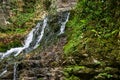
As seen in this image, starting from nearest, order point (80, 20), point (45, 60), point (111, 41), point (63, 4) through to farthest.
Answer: point (111, 41) → point (45, 60) → point (80, 20) → point (63, 4)

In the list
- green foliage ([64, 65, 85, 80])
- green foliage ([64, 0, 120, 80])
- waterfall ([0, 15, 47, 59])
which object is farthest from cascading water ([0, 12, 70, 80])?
green foliage ([64, 65, 85, 80])

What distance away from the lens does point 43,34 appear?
15078mm

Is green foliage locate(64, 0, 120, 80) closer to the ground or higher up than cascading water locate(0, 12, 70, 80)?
higher up

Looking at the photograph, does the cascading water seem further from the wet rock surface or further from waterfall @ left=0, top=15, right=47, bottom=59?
the wet rock surface

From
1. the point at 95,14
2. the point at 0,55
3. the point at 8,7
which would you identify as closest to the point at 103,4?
the point at 95,14

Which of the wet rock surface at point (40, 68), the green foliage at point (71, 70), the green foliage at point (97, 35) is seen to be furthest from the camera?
the wet rock surface at point (40, 68)

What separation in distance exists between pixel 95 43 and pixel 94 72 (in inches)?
47.3

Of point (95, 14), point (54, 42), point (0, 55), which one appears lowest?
point (0, 55)

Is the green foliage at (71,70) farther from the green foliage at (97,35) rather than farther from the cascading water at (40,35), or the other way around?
the cascading water at (40,35)

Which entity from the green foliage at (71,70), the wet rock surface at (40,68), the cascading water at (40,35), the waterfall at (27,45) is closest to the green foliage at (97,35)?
the green foliage at (71,70)

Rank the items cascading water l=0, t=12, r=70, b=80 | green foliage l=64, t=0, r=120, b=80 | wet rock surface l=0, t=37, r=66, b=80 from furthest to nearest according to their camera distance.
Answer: cascading water l=0, t=12, r=70, b=80, wet rock surface l=0, t=37, r=66, b=80, green foliage l=64, t=0, r=120, b=80

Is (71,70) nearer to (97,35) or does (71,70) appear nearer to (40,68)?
(40,68)

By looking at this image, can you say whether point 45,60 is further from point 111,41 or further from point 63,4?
point 63,4

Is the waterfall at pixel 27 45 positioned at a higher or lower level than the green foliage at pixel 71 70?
lower
